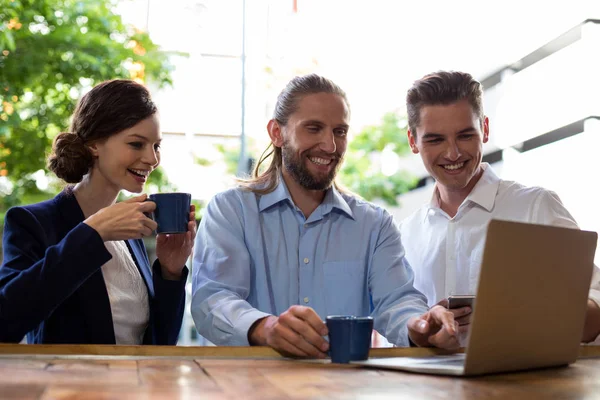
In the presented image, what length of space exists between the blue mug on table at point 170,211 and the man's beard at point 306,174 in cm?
69

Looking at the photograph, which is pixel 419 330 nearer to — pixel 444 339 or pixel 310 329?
pixel 444 339

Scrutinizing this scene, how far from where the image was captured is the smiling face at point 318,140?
2600 mm

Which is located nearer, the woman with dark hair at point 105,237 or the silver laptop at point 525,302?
the silver laptop at point 525,302

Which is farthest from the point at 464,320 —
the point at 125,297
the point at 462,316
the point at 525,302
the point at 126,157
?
the point at 126,157

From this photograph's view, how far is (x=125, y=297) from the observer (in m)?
2.22

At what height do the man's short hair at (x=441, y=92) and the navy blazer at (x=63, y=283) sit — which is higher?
the man's short hair at (x=441, y=92)

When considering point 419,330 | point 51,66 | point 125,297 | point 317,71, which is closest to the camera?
point 419,330

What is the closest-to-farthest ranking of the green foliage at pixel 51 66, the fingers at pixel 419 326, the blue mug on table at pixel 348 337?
the blue mug on table at pixel 348 337
the fingers at pixel 419 326
the green foliage at pixel 51 66

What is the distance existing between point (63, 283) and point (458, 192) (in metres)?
1.58

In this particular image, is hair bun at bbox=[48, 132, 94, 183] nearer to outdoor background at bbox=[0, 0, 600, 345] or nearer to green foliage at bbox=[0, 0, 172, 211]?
outdoor background at bbox=[0, 0, 600, 345]

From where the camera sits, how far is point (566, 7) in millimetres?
6887

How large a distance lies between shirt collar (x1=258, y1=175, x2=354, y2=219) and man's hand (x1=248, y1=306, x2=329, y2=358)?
3.15 feet

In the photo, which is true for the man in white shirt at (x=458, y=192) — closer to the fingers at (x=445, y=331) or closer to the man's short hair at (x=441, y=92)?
the man's short hair at (x=441, y=92)

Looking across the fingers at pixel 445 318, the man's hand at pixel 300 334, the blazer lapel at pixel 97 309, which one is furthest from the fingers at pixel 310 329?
the blazer lapel at pixel 97 309
